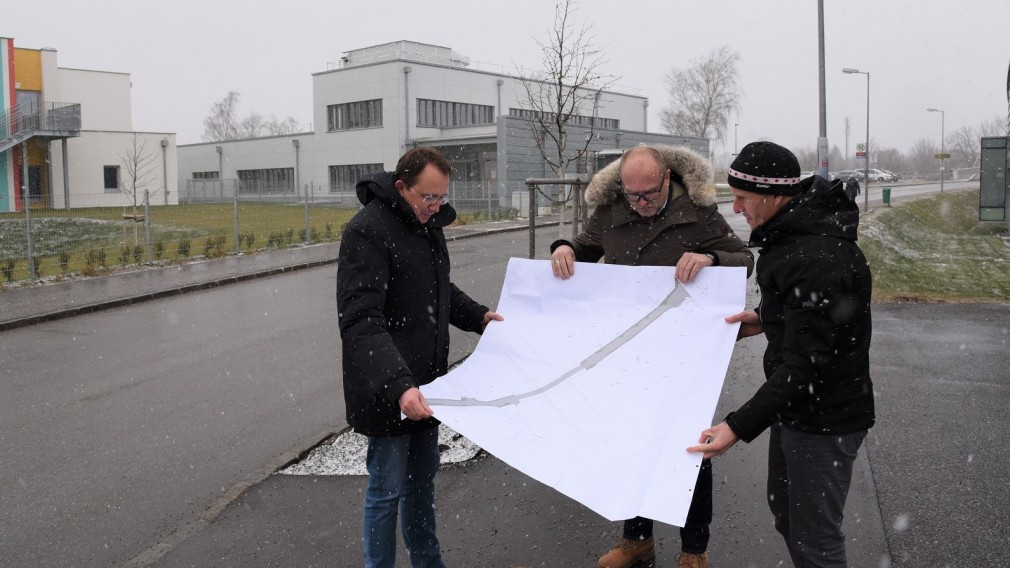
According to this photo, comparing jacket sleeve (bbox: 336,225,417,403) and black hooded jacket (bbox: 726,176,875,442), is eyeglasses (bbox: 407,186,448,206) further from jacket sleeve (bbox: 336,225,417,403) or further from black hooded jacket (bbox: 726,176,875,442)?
black hooded jacket (bbox: 726,176,875,442)

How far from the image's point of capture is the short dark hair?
3.34 metres

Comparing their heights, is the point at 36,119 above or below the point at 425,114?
below

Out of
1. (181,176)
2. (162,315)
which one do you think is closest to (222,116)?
(181,176)

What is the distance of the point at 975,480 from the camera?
505 cm

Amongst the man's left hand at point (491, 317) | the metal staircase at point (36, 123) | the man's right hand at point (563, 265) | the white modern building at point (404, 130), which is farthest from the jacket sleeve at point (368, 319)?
the metal staircase at point (36, 123)

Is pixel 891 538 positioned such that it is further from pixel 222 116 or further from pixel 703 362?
pixel 222 116

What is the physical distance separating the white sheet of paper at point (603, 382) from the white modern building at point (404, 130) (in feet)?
120

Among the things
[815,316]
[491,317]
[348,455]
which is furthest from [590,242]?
[348,455]

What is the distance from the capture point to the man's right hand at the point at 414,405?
3068mm

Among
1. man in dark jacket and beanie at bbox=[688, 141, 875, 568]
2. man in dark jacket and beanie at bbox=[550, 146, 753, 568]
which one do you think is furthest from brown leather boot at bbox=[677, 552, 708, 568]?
man in dark jacket and beanie at bbox=[688, 141, 875, 568]

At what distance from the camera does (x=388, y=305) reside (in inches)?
134

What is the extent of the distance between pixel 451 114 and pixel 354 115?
581 centimetres

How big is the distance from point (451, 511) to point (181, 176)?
6442 centimetres

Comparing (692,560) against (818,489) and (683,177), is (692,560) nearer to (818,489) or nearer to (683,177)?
(818,489)
